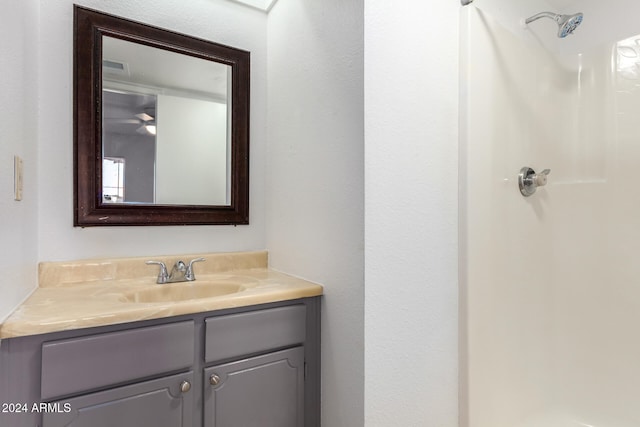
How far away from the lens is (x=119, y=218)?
134 centimetres

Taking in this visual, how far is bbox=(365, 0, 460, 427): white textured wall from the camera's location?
1.03 metres

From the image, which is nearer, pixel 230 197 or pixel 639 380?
pixel 639 380

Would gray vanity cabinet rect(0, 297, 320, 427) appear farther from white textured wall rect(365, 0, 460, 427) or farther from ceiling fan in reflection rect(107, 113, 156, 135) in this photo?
ceiling fan in reflection rect(107, 113, 156, 135)

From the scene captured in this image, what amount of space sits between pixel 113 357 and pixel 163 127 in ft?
3.11

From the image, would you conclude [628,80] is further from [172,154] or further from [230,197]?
[172,154]

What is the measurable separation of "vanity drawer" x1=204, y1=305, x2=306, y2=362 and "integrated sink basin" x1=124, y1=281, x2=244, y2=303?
18 cm

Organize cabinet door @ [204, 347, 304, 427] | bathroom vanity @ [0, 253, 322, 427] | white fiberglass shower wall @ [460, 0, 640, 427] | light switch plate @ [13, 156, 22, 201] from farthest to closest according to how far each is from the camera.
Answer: white fiberglass shower wall @ [460, 0, 640, 427] < cabinet door @ [204, 347, 304, 427] < light switch plate @ [13, 156, 22, 201] < bathroom vanity @ [0, 253, 322, 427]

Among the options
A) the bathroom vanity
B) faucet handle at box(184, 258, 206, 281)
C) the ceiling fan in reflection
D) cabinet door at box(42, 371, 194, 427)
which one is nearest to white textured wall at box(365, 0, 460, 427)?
the bathroom vanity

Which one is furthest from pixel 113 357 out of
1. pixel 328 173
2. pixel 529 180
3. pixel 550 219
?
pixel 550 219

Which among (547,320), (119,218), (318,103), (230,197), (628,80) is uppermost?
(628,80)

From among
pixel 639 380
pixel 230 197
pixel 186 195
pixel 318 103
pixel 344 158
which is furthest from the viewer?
pixel 230 197

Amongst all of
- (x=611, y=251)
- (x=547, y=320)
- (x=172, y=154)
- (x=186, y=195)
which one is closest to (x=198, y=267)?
(x=186, y=195)

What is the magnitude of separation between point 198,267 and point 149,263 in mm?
227

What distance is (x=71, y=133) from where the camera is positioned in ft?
4.16
